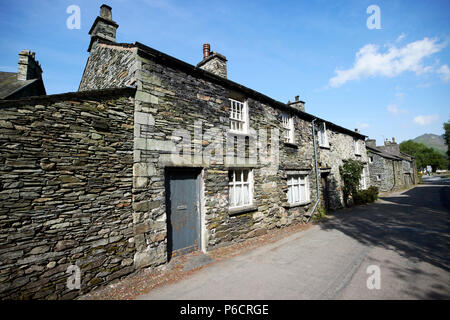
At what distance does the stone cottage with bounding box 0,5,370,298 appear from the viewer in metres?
3.71

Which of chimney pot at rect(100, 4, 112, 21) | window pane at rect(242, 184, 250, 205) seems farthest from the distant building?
window pane at rect(242, 184, 250, 205)

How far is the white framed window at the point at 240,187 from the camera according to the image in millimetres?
7375

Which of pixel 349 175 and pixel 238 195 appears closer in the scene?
pixel 238 195

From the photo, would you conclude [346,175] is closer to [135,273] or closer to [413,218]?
[413,218]

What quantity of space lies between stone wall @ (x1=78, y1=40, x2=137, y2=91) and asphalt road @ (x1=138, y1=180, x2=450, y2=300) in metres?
5.40

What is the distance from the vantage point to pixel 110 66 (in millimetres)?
6777

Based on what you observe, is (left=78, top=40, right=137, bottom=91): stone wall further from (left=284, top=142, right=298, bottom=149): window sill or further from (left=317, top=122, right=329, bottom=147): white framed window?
(left=317, top=122, right=329, bottom=147): white framed window

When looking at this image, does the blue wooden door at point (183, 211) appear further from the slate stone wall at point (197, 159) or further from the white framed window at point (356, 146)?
the white framed window at point (356, 146)

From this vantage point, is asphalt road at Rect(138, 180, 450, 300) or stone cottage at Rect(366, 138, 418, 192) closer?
asphalt road at Rect(138, 180, 450, 300)

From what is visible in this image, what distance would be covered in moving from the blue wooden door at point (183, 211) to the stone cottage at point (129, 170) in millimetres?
30

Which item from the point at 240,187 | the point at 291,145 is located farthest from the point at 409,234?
the point at 240,187

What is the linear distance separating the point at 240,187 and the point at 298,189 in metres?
4.16

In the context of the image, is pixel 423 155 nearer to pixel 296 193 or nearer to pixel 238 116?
pixel 296 193

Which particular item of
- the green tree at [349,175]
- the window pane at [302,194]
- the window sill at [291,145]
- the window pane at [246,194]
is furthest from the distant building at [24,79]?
the green tree at [349,175]
